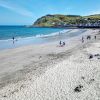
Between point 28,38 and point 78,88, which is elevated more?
point 78,88

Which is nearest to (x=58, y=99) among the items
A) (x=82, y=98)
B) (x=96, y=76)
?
(x=82, y=98)

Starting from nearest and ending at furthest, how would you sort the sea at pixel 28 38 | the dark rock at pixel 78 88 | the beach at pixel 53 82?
the beach at pixel 53 82 < the dark rock at pixel 78 88 < the sea at pixel 28 38

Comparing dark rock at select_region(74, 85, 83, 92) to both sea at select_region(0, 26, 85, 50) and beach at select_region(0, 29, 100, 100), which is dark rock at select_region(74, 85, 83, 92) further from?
sea at select_region(0, 26, 85, 50)

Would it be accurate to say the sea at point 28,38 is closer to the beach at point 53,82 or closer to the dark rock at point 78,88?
the beach at point 53,82

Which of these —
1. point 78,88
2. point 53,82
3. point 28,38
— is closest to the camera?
point 78,88

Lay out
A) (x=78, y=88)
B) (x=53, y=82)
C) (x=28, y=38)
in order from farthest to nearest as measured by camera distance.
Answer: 1. (x=28, y=38)
2. (x=53, y=82)
3. (x=78, y=88)

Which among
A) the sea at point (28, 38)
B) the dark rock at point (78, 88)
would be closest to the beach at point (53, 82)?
the dark rock at point (78, 88)

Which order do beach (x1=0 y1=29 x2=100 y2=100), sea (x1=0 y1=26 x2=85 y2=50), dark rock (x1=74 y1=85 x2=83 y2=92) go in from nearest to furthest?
beach (x1=0 y1=29 x2=100 y2=100)
dark rock (x1=74 y1=85 x2=83 y2=92)
sea (x1=0 y1=26 x2=85 y2=50)

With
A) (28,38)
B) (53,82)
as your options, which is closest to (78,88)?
(53,82)

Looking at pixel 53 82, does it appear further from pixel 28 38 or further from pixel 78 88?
pixel 28 38

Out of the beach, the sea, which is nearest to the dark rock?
the beach

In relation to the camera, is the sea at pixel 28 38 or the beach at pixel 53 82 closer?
the beach at pixel 53 82

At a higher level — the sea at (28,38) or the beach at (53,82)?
the beach at (53,82)

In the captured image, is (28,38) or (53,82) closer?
(53,82)
